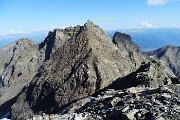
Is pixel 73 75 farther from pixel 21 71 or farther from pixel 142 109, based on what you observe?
pixel 21 71

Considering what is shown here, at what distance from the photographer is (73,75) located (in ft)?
289

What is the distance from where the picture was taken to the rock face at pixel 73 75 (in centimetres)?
8406

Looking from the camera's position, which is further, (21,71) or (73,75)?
(21,71)

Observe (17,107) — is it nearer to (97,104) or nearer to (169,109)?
(97,104)

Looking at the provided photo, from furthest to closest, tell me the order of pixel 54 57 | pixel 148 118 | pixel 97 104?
pixel 54 57 < pixel 97 104 < pixel 148 118

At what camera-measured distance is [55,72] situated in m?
94.1

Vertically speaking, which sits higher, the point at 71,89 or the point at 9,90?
the point at 71,89

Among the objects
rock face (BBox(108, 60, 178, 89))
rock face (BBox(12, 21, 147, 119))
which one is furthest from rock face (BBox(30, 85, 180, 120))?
rock face (BBox(12, 21, 147, 119))

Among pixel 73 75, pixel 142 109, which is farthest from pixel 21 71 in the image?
pixel 142 109

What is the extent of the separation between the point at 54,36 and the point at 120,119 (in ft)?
472

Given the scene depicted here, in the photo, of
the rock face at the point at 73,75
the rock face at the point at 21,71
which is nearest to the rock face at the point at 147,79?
the rock face at the point at 73,75

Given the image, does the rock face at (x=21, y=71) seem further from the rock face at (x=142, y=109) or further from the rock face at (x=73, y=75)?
the rock face at (x=142, y=109)

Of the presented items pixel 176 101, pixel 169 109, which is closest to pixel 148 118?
pixel 169 109

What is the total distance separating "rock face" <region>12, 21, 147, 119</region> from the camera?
84.1m
